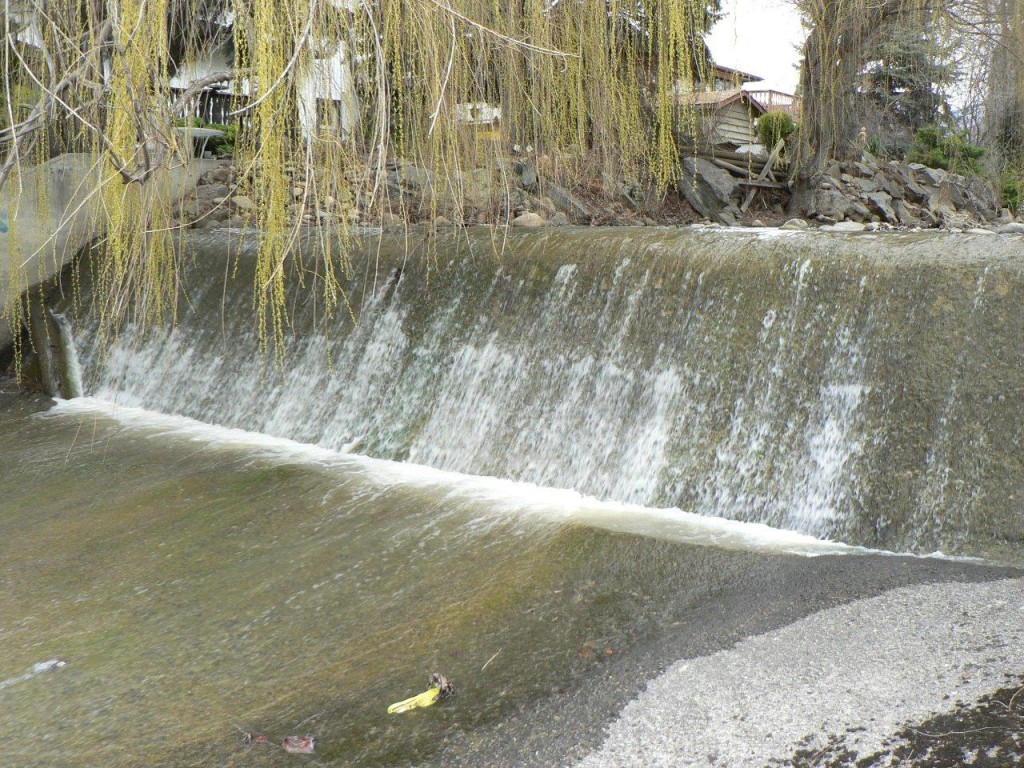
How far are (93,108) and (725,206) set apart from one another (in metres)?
8.32

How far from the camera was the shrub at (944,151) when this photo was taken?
42.2ft

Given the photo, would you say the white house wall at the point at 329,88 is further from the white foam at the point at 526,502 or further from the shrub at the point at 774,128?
the shrub at the point at 774,128

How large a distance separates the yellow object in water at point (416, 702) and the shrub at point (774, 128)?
994cm

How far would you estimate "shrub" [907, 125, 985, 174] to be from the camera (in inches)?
506

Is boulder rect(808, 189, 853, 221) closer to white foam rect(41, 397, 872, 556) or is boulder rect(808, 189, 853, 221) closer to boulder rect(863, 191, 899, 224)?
boulder rect(863, 191, 899, 224)

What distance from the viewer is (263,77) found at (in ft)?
7.97

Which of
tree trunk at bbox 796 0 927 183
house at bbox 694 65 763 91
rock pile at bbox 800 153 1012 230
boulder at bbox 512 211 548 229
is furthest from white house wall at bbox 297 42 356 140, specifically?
rock pile at bbox 800 153 1012 230

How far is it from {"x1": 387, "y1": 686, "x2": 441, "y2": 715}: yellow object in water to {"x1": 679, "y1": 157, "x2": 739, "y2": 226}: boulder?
8.15 meters

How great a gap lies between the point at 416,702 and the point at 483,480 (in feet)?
7.38

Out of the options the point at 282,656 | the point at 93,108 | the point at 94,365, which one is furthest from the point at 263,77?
the point at 94,365

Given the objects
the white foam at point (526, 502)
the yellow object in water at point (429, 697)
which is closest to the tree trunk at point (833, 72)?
the white foam at point (526, 502)

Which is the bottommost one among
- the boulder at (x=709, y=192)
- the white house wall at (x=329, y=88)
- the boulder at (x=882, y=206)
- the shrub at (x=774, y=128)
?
the boulder at (x=882, y=206)

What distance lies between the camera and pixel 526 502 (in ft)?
14.5

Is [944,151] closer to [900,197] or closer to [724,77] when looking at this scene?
[900,197]
